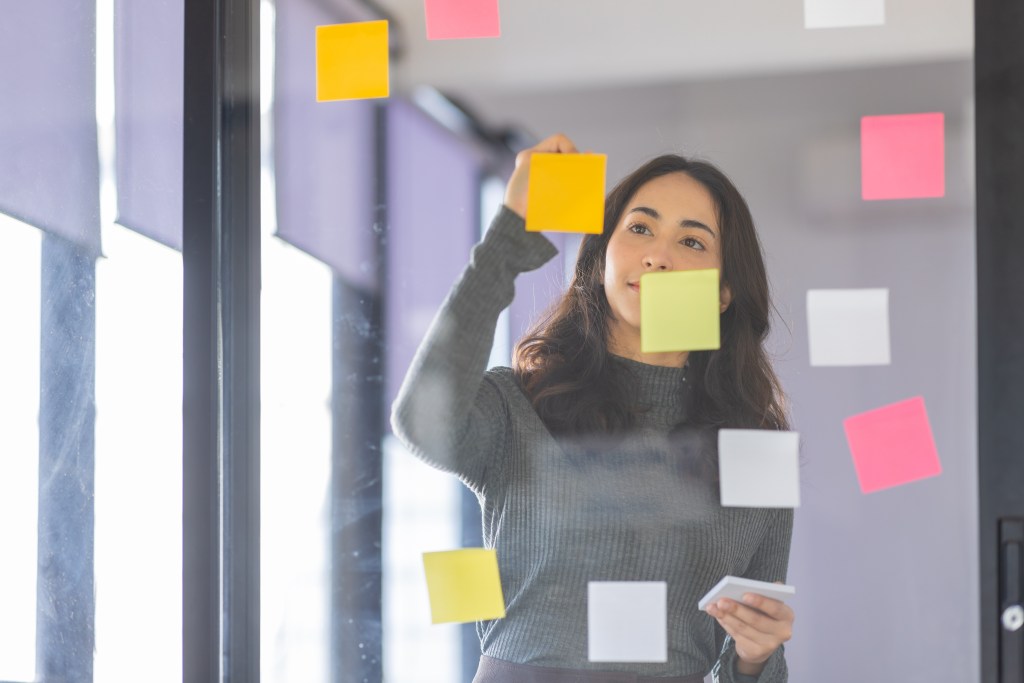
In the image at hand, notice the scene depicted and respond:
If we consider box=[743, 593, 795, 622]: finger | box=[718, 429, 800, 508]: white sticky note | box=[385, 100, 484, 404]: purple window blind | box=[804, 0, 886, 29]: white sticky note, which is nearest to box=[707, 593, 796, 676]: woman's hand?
box=[743, 593, 795, 622]: finger

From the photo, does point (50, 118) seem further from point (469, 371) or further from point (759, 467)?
point (759, 467)

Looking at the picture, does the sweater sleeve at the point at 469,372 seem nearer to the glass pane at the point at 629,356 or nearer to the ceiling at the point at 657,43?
the glass pane at the point at 629,356

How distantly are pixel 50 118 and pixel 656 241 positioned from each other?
1.04m

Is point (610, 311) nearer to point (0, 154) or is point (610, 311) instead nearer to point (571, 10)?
point (571, 10)

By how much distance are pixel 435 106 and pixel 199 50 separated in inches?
15.2

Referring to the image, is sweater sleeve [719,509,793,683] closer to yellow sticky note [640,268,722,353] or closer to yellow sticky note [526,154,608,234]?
yellow sticky note [640,268,722,353]

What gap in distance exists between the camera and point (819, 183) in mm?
1349

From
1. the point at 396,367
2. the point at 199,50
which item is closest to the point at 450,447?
the point at 396,367

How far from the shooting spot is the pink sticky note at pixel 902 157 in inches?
52.1

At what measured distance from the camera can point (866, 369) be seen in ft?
4.34

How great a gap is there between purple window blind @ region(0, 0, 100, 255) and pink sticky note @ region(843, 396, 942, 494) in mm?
1222

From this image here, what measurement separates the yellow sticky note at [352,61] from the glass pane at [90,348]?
250 millimetres

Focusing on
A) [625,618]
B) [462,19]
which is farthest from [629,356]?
[462,19]

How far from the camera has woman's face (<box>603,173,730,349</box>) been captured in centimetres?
134
